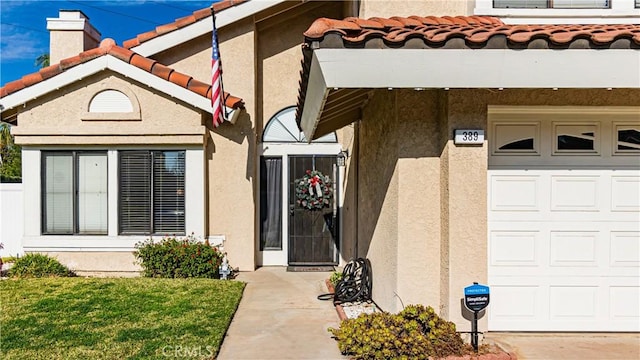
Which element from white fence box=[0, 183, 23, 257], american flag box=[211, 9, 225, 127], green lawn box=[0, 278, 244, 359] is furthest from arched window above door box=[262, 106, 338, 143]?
white fence box=[0, 183, 23, 257]

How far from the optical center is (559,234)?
20.2ft

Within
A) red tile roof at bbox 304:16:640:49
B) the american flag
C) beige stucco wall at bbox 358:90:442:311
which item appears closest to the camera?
red tile roof at bbox 304:16:640:49

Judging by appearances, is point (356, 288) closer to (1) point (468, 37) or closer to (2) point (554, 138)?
(2) point (554, 138)

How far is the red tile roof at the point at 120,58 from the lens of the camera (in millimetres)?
10336

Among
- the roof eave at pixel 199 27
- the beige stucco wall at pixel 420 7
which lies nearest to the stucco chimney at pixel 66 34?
the roof eave at pixel 199 27

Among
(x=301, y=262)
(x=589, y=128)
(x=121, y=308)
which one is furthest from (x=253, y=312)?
(x=589, y=128)

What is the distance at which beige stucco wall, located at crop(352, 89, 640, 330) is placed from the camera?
5.85m

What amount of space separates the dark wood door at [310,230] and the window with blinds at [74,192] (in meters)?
4.64

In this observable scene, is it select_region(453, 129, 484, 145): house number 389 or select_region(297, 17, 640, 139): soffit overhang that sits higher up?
select_region(297, 17, 640, 139): soffit overhang

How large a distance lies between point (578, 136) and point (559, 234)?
137 cm

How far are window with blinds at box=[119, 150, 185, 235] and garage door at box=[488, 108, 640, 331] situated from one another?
7434 millimetres

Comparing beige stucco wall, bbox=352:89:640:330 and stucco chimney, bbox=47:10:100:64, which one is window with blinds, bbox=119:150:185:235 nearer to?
stucco chimney, bbox=47:10:100:64

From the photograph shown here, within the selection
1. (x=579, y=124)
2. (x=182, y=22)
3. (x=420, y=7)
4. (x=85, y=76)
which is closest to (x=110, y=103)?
(x=85, y=76)

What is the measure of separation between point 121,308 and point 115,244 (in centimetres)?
346
